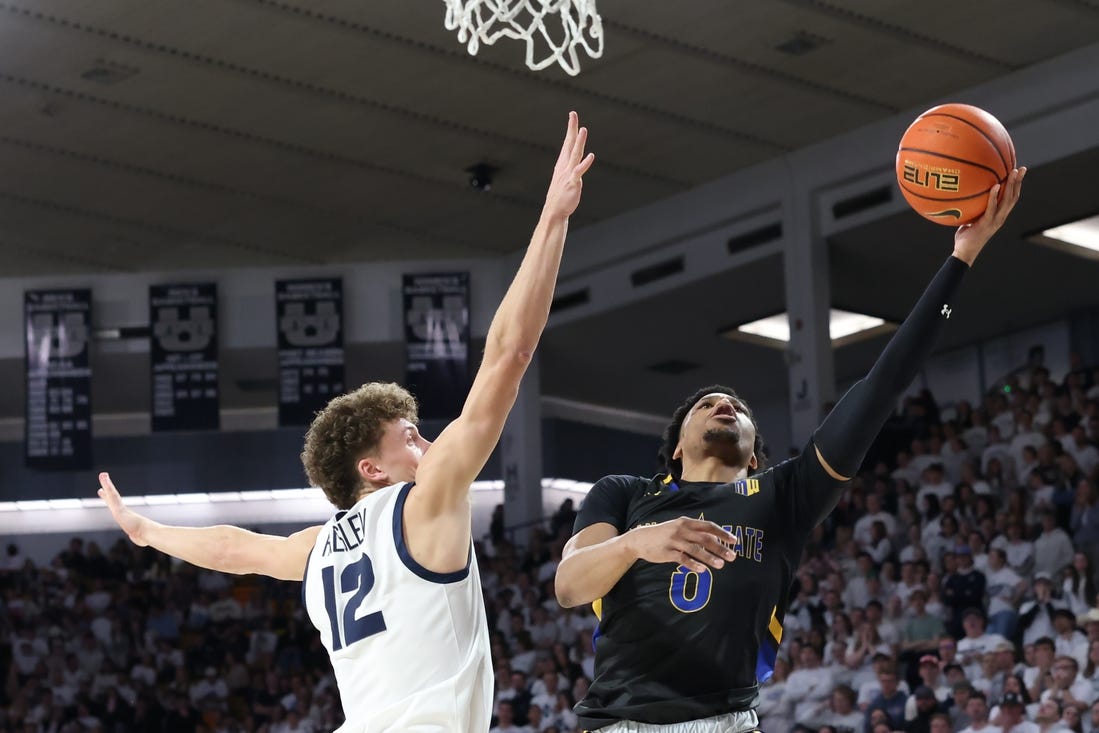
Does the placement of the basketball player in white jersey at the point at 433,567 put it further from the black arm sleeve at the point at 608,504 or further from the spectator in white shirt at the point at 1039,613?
the spectator in white shirt at the point at 1039,613

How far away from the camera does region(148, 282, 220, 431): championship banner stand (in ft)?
65.3

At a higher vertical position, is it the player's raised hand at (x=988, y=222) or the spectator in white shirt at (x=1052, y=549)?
the player's raised hand at (x=988, y=222)

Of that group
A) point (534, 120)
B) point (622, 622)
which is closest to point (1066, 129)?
point (534, 120)

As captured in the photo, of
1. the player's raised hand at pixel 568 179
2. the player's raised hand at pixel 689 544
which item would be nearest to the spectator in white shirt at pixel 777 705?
the player's raised hand at pixel 689 544

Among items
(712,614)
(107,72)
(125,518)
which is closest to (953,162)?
(712,614)

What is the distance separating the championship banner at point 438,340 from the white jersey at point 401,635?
15.4 metres

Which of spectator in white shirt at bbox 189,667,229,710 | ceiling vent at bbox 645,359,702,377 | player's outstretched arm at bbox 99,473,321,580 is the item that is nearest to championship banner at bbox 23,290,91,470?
spectator in white shirt at bbox 189,667,229,710

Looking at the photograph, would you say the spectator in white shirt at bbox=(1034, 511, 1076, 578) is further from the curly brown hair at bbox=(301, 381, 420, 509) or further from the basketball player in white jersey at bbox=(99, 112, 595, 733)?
the basketball player in white jersey at bbox=(99, 112, 595, 733)

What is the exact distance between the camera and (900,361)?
175 inches

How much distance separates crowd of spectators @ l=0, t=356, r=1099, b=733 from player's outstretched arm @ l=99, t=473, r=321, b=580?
24.6 ft

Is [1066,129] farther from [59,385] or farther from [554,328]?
[59,385]

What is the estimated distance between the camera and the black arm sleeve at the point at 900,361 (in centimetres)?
445

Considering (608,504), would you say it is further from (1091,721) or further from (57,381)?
(57,381)

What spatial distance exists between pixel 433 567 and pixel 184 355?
1668 cm
